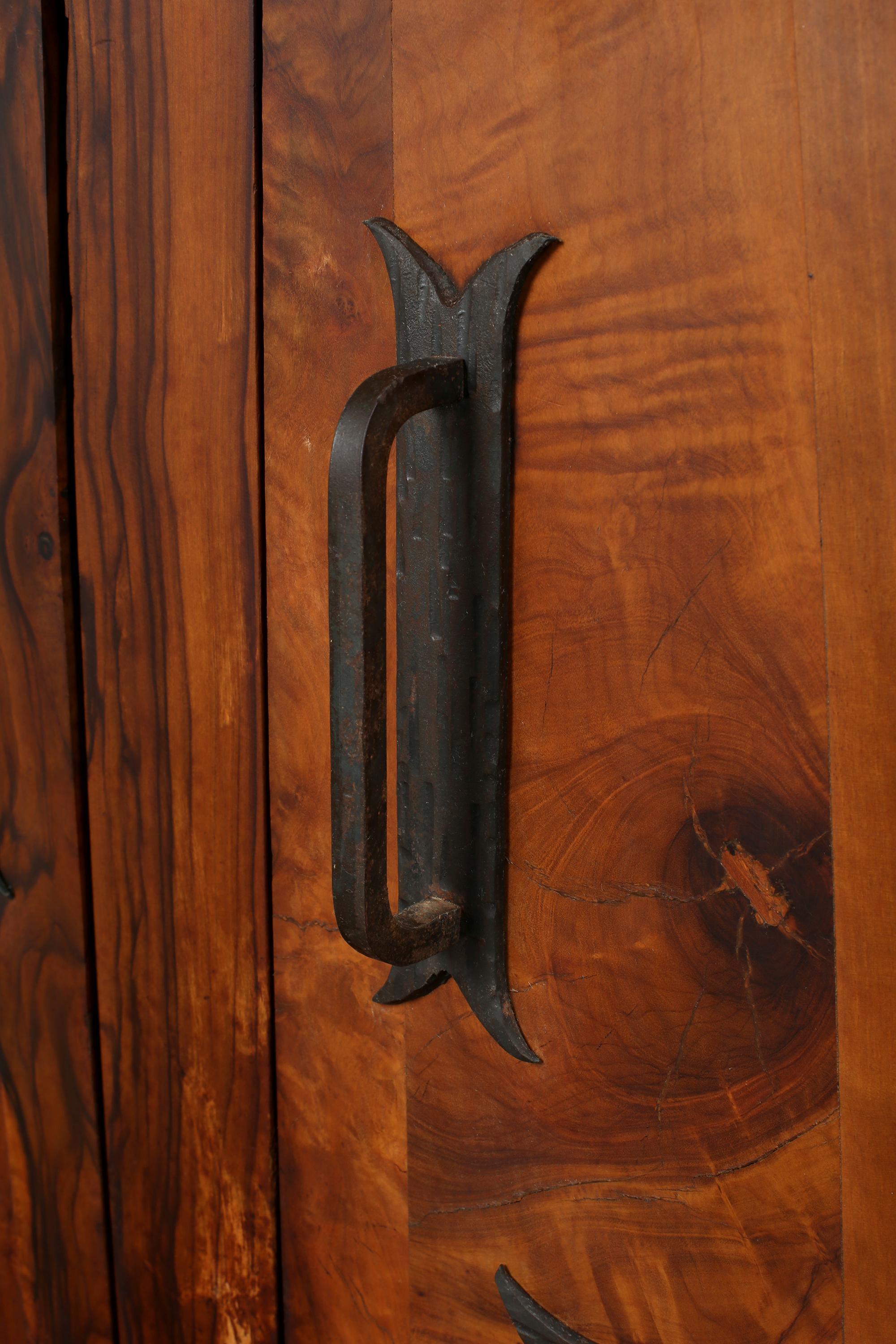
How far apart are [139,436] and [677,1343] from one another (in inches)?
20.5

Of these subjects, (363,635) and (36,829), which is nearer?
(363,635)

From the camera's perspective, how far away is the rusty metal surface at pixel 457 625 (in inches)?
17.0

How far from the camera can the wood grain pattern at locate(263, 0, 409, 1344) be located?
0.48m

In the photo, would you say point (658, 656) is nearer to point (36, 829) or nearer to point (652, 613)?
point (652, 613)

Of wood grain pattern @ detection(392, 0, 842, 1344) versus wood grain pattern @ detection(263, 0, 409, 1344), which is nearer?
wood grain pattern @ detection(392, 0, 842, 1344)

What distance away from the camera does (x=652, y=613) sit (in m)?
0.41

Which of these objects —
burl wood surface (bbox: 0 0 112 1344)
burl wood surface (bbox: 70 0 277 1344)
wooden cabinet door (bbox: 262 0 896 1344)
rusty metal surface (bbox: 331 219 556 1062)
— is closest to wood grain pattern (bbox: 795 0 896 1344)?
wooden cabinet door (bbox: 262 0 896 1344)

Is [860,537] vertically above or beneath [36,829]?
above

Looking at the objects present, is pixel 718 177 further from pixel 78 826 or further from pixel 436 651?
pixel 78 826

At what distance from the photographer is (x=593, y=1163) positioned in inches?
17.8

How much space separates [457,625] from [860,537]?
17 cm

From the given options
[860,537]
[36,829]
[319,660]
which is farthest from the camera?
[36,829]

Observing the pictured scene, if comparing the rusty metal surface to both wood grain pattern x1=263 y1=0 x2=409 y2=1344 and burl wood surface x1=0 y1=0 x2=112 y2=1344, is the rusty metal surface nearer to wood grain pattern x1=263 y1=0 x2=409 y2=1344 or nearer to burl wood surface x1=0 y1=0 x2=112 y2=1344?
wood grain pattern x1=263 y1=0 x2=409 y2=1344

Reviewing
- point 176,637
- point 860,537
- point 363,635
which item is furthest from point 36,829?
point 860,537
